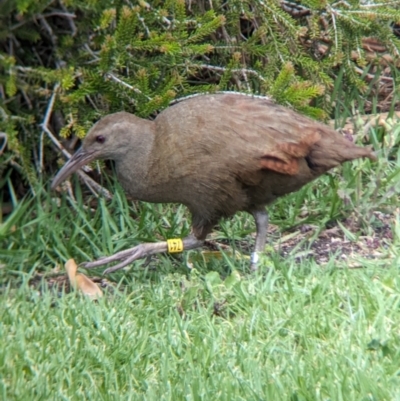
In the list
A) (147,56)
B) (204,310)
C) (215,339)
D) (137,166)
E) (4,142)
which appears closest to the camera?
(215,339)

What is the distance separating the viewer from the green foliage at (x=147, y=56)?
5.41m

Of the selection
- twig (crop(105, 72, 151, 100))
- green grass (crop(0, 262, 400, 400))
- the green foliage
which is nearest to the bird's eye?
the green foliage

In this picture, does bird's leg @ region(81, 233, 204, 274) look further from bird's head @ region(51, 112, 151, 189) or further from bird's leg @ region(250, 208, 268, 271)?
bird's head @ region(51, 112, 151, 189)

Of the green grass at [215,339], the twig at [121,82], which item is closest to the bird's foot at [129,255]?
the green grass at [215,339]

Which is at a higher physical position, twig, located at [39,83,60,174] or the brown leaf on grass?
twig, located at [39,83,60,174]

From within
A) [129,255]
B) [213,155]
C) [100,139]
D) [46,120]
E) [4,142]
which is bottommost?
[129,255]

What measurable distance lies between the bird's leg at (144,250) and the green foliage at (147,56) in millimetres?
801

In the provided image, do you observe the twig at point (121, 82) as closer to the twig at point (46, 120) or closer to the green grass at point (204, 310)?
the twig at point (46, 120)

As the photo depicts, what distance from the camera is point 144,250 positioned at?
16.9ft

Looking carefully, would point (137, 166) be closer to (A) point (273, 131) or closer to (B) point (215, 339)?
(A) point (273, 131)

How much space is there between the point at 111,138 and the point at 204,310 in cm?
125

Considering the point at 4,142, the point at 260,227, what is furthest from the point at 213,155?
the point at 4,142

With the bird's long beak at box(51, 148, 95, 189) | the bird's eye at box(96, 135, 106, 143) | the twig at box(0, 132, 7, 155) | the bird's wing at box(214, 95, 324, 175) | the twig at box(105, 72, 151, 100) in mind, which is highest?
the bird's wing at box(214, 95, 324, 175)

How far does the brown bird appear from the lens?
486 cm
